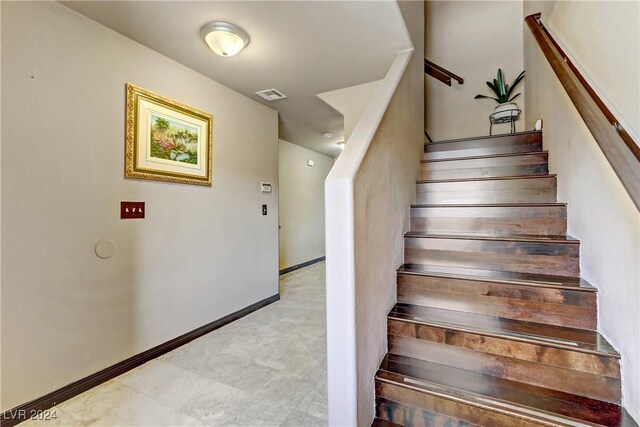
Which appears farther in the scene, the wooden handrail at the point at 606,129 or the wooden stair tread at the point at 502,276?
the wooden stair tread at the point at 502,276

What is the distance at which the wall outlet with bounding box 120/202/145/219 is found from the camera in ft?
6.32

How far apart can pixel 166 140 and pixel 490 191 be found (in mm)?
2470

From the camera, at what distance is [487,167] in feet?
7.38

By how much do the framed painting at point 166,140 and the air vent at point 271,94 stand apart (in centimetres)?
61

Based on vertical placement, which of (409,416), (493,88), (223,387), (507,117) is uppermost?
(493,88)

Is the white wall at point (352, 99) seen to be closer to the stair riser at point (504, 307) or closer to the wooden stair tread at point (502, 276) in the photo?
the wooden stair tread at point (502, 276)

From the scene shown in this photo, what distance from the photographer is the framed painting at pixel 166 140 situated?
198 cm

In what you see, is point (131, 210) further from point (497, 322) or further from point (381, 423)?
point (497, 322)

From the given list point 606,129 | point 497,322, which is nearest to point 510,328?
point 497,322

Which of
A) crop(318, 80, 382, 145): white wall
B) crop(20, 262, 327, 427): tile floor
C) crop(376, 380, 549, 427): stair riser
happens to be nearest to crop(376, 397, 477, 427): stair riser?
crop(376, 380, 549, 427): stair riser

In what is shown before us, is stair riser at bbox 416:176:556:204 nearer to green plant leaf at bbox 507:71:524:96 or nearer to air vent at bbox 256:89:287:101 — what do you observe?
air vent at bbox 256:89:287:101

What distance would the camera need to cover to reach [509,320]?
141cm

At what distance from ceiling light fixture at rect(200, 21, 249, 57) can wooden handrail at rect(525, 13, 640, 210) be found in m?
1.89

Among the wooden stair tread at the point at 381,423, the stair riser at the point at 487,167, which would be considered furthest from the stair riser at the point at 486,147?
the wooden stair tread at the point at 381,423
